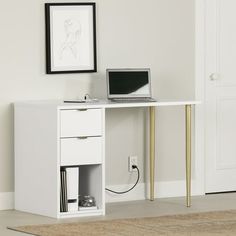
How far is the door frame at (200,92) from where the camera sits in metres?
6.73

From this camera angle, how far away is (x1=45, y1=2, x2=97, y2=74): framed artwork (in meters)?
6.23

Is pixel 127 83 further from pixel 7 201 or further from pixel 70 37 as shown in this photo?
pixel 7 201

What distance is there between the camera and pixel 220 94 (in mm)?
6859

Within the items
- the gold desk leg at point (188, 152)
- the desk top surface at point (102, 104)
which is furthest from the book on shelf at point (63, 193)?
the gold desk leg at point (188, 152)

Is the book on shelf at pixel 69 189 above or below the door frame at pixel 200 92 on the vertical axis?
below

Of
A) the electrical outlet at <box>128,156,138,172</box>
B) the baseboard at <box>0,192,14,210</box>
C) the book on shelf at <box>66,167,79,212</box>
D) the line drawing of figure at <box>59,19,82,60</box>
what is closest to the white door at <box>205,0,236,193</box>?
the electrical outlet at <box>128,156,138,172</box>

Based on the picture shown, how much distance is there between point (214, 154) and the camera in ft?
22.6

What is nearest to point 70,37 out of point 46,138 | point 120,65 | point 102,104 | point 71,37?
point 71,37

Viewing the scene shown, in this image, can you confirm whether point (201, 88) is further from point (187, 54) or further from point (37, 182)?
point (37, 182)

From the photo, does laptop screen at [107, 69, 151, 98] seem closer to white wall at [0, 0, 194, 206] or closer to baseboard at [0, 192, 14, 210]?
white wall at [0, 0, 194, 206]

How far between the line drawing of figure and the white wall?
16 cm

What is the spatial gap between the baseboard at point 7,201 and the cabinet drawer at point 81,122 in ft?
2.32

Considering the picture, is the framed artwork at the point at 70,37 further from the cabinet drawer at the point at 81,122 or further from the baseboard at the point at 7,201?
the baseboard at the point at 7,201

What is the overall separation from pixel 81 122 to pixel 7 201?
83cm
